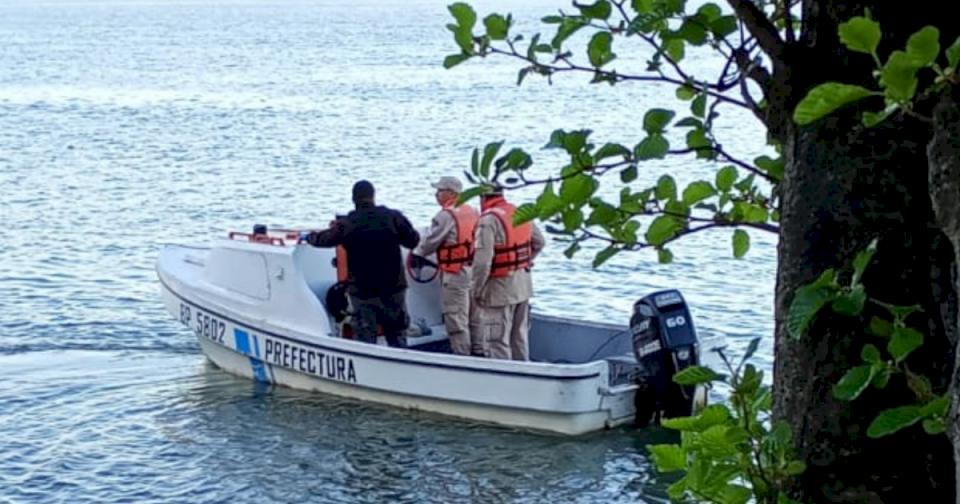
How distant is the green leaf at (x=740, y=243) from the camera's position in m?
3.05

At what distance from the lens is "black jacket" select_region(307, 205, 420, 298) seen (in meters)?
11.5

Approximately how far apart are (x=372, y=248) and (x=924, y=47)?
9.98m

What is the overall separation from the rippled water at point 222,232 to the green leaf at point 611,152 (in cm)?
160

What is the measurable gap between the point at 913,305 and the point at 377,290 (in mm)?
9581

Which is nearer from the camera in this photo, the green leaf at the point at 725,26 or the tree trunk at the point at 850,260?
the tree trunk at the point at 850,260

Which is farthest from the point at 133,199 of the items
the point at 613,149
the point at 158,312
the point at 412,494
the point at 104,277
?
the point at 613,149

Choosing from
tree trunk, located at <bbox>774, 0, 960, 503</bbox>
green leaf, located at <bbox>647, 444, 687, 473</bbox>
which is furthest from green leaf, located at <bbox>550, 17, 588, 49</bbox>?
green leaf, located at <bbox>647, 444, 687, 473</bbox>

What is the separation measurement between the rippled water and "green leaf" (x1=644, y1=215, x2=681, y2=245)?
1.43 meters

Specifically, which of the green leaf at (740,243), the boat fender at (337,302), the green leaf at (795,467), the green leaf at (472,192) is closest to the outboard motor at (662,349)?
the boat fender at (337,302)

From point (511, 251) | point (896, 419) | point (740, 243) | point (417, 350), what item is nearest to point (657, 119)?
point (740, 243)

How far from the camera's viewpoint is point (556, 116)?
4394 cm

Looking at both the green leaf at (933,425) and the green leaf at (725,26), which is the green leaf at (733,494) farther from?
the green leaf at (725,26)

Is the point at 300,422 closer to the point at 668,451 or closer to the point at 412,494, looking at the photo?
the point at 412,494

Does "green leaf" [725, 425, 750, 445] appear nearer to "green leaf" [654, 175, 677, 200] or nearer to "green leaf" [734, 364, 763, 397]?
"green leaf" [734, 364, 763, 397]
